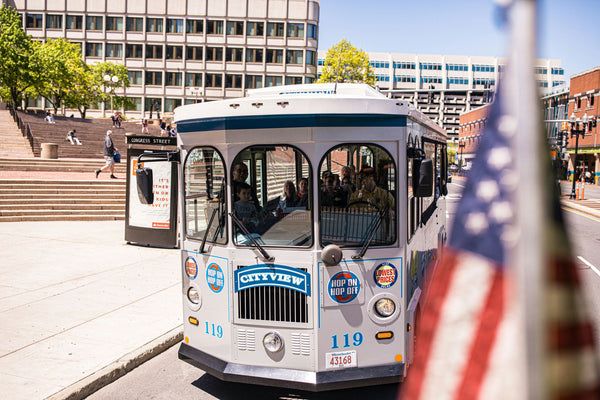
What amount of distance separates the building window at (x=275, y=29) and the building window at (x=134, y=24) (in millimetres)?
17850

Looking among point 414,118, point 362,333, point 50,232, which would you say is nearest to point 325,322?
point 362,333

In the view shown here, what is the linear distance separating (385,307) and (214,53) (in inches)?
2765

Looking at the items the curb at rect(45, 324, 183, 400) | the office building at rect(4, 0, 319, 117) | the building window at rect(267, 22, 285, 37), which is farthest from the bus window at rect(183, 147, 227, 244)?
the building window at rect(267, 22, 285, 37)

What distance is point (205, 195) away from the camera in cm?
546

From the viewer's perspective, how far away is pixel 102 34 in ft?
236

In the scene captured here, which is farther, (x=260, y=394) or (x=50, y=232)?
(x=50, y=232)

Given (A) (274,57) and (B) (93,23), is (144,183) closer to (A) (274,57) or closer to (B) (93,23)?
(A) (274,57)

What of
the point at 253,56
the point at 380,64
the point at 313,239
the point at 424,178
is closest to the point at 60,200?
the point at 313,239

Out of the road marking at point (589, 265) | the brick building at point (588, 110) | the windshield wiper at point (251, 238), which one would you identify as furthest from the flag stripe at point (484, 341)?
the brick building at point (588, 110)

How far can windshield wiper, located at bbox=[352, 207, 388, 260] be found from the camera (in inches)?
191

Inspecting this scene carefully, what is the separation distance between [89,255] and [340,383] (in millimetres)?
9025

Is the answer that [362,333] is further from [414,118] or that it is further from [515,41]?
[515,41]

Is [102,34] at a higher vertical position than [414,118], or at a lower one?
higher

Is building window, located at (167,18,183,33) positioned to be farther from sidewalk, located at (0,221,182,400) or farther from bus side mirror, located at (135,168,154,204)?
bus side mirror, located at (135,168,154,204)
